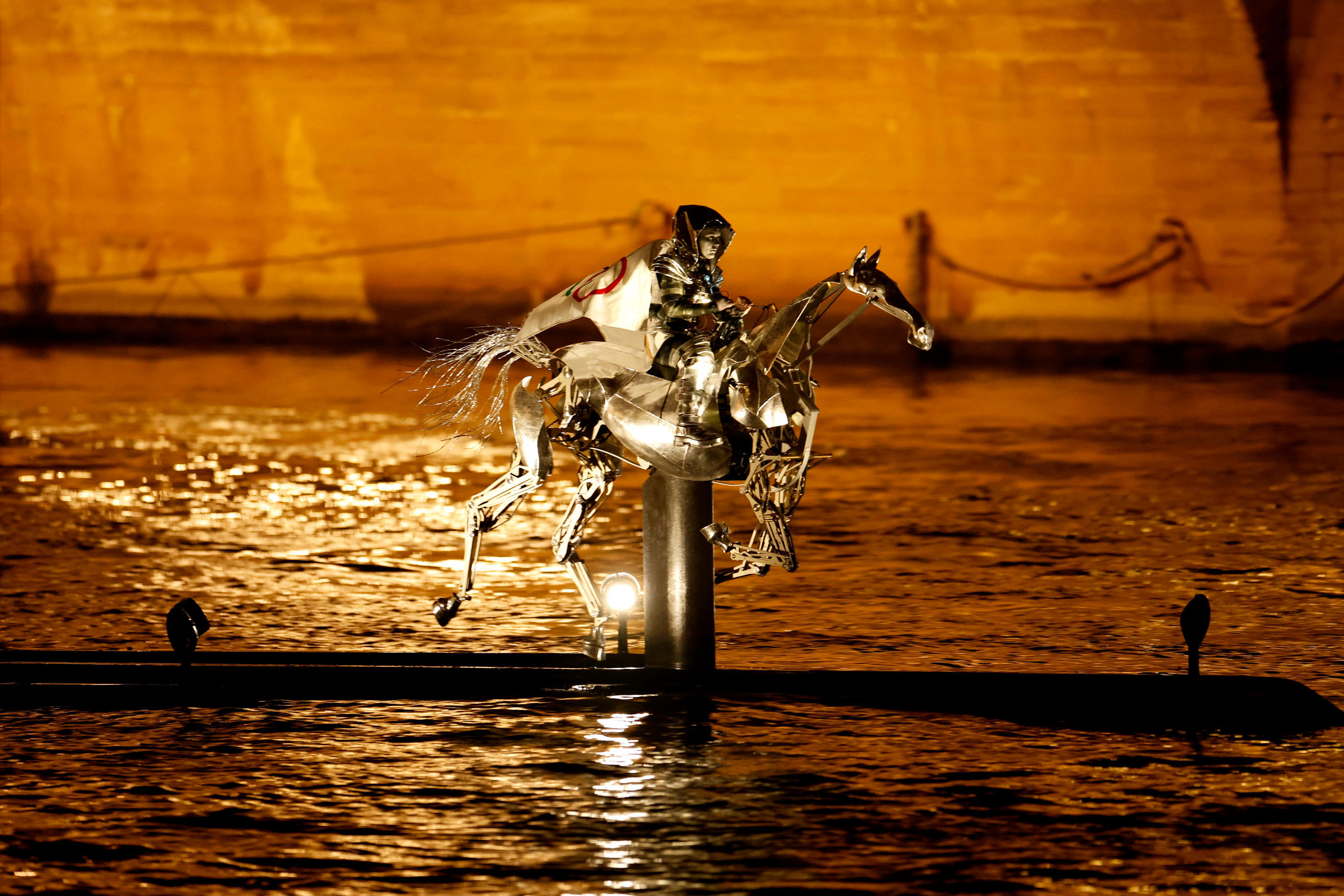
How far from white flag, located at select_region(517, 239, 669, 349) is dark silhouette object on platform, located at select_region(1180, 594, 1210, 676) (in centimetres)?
168

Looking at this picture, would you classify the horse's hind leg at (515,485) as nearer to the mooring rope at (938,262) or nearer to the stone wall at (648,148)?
the mooring rope at (938,262)

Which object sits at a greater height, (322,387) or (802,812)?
(322,387)

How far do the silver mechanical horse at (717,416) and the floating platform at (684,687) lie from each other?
0.25 m

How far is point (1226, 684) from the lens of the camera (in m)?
5.23

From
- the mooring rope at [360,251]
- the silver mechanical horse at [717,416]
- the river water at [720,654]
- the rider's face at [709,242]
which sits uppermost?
the mooring rope at [360,251]

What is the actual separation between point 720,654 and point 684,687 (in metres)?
0.70

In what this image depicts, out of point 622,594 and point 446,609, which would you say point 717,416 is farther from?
point 446,609

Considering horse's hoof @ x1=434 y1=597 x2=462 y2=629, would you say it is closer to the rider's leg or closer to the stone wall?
the rider's leg

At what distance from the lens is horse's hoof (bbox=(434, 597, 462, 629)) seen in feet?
18.4

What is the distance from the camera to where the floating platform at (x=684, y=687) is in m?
5.22

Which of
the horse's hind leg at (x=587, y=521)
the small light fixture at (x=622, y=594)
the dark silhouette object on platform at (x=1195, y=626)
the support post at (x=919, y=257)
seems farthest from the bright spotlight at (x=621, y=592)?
the support post at (x=919, y=257)

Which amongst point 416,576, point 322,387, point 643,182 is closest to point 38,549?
point 416,576

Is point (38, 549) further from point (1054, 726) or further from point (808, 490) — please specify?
point (1054, 726)

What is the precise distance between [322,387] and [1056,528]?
718cm
